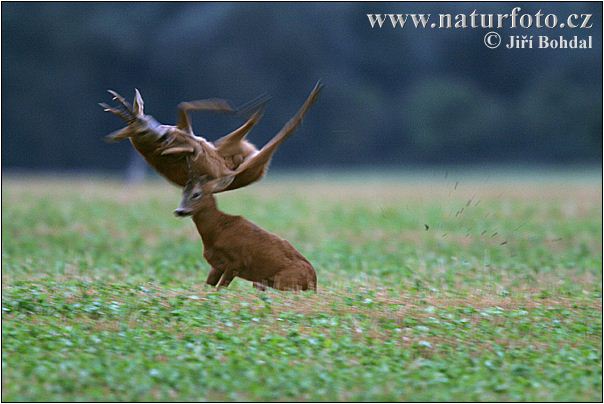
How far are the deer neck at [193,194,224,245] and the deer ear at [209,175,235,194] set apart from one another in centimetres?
11

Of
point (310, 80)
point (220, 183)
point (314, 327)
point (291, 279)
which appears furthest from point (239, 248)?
point (310, 80)

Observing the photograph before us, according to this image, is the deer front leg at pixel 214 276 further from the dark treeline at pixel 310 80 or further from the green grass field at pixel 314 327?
the dark treeline at pixel 310 80

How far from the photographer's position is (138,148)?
435 inches

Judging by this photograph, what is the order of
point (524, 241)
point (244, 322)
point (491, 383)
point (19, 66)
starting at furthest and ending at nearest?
point (19, 66) < point (524, 241) < point (244, 322) < point (491, 383)

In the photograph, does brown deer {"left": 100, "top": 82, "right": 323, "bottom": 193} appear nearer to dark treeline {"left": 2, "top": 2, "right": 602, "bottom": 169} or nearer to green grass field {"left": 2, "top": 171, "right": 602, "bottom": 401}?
green grass field {"left": 2, "top": 171, "right": 602, "bottom": 401}

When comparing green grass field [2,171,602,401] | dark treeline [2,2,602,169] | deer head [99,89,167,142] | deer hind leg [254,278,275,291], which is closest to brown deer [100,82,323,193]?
deer head [99,89,167,142]

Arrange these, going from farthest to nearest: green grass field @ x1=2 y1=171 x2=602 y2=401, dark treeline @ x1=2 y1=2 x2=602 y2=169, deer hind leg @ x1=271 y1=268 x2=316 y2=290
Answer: dark treeline @ x1=2 y1=2 x2=602 y2=169 < deer hind leg @ x1=271 y1=268 x2=316 y2=290 < green grass field @ x1=2 y1=171 x2=602 y2=401

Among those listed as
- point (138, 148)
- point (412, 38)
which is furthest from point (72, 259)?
point (412, 38)

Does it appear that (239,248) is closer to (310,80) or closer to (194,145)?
(194,145)

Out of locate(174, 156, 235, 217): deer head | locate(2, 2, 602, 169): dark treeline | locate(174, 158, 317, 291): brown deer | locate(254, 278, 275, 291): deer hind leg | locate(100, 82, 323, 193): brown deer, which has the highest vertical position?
locate(2, 2, 602, 169): dark treeline

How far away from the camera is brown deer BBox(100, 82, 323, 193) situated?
35.2 ft

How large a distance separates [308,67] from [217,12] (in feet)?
22.2

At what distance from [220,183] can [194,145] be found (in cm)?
50

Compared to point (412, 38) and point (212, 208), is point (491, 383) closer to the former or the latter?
point (212, 208)
